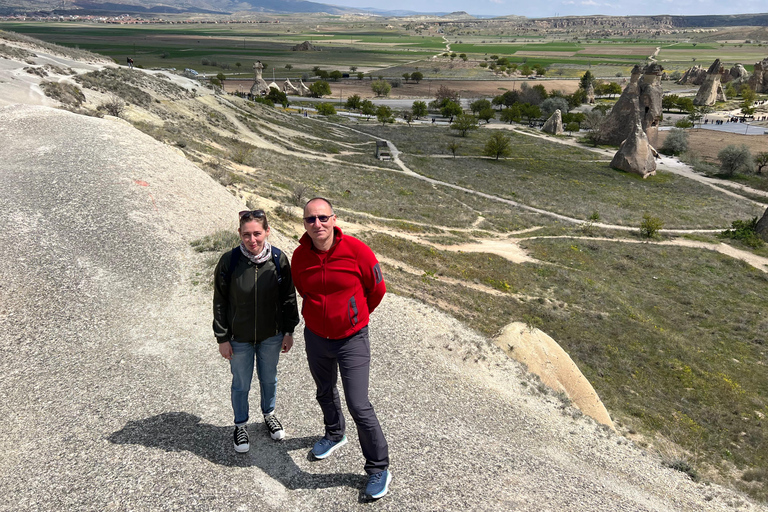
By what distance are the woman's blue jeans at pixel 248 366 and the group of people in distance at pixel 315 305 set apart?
14 mm


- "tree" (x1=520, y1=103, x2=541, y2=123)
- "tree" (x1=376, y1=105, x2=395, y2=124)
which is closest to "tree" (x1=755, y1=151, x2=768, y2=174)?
"tree" (x1=520, y1=103, x2=541, y2=123)

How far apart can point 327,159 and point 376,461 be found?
142 ft

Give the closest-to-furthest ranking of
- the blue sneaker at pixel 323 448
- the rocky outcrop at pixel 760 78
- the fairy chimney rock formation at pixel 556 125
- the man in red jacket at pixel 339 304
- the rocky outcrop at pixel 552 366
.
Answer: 1. the man in red jacket at pixel 339 304
2. the blue sneaker at pixel 323 448
3. the rocky outcrop at pixel 552 366
4. the fairy chimney rock formation at pixel 556 125
5. the rocky outcrop at pixel 760 78

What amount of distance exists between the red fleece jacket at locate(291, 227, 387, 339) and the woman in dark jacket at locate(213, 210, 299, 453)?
15.5 inches

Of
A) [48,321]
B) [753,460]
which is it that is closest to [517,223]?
[753,460]

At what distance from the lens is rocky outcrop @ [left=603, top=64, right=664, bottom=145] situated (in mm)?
60562

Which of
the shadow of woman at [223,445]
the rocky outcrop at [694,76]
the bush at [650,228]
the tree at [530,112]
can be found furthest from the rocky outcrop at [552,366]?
the rocky outcrop at [694,76]

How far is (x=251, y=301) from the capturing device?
5910 millimetres

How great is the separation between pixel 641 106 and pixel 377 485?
69.7 meters

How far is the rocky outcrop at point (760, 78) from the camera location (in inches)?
4601

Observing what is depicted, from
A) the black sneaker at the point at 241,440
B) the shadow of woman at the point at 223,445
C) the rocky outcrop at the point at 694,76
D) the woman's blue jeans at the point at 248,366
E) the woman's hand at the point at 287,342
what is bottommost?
the shadow of woman at the point at 223,445

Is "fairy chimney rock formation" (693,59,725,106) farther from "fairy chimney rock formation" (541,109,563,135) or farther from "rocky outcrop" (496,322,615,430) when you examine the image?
"rocky outcrop" (496,322,615,430)

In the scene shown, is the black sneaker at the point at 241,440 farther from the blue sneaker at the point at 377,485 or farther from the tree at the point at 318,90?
the tree at the point at 318,90

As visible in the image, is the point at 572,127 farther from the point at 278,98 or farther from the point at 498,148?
the point at 278,98
